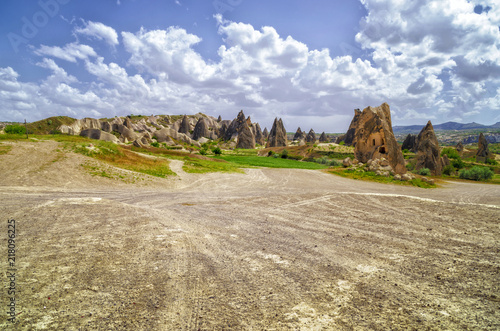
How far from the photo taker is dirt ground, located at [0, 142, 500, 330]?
4387mm

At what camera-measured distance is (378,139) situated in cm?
3794

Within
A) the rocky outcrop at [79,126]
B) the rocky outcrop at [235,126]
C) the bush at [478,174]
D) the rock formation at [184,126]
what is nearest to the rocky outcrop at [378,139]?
the bush at [478,174]

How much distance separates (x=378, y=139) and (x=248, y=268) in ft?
125

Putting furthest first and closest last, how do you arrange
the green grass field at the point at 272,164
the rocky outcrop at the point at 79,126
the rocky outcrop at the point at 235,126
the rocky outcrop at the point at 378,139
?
the rocky outcrop at the point at 235,126 → the rocky outcrop at the point at 79,126 → the green grass field at the point at 272,164 → the rocky outcrop at the point at 378,139

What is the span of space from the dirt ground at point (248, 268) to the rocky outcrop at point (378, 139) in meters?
25.3

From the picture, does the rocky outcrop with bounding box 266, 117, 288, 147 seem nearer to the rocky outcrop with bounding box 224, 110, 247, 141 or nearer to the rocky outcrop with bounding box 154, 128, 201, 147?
the rocky outcrop with bounding box 224, 110, 247, 141

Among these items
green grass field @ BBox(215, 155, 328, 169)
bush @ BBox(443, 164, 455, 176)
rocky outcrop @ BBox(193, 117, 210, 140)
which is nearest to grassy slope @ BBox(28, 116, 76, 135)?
green grass field @ BBox(215, 155, 328, 169)

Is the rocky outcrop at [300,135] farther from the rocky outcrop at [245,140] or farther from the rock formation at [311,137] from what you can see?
the rocky outcrop at [245,140]

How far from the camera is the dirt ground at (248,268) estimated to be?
14.4 ft

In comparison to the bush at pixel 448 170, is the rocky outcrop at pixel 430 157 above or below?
above

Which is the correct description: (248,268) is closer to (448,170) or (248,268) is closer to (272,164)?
(272,164)

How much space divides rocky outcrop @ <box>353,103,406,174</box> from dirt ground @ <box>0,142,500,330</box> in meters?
25.3

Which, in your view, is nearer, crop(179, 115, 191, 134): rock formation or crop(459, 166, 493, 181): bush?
crop(459, 166, 493, 181): bush

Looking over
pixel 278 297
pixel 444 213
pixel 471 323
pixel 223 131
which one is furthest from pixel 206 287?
pixel 223 131
